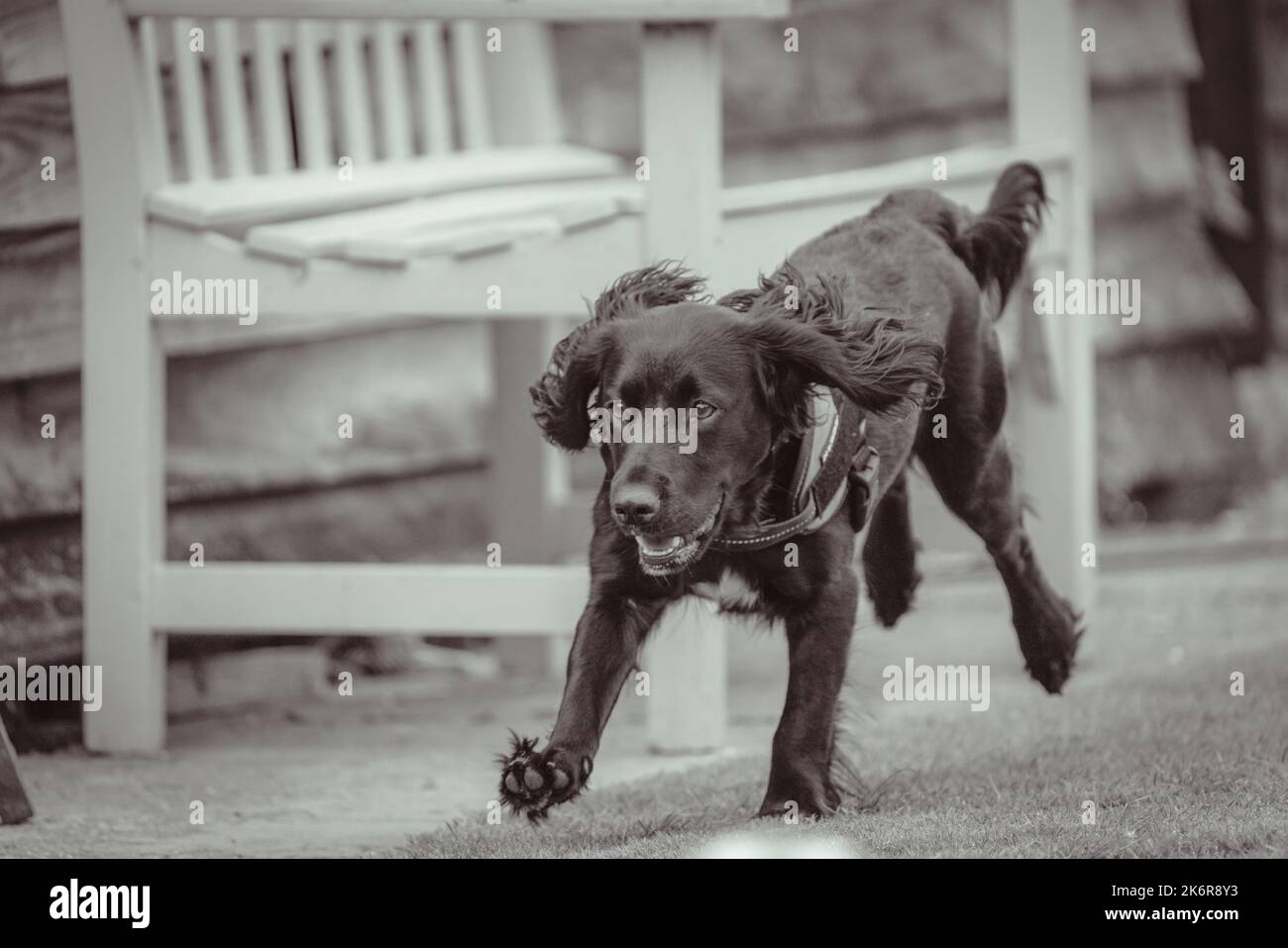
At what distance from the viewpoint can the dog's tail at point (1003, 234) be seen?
384cm

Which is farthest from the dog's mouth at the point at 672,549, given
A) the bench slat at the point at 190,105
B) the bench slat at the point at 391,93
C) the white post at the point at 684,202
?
the bench slat at the point at 391,93

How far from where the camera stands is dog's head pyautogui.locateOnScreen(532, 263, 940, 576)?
286 cm

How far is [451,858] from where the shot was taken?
114 inches

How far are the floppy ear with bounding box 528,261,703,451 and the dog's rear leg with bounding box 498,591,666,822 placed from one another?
0.31m

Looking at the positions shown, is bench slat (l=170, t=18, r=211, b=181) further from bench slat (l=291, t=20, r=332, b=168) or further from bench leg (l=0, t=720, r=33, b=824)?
bench leg (l=0, t=720, r=33, b=824)

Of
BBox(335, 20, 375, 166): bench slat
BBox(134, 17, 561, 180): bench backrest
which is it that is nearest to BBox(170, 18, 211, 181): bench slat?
BBox(134, 17, 561, 180): bench backrest

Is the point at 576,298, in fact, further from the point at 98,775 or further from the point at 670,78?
the point at 98,775

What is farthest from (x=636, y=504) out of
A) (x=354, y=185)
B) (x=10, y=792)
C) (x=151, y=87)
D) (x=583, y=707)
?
(x=354, y=185)

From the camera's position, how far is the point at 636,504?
276 cm

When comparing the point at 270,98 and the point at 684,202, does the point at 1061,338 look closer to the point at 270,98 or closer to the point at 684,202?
the point at 684,202

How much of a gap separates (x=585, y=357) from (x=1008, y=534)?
106 cm

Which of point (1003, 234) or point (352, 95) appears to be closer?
point (1003, 234)

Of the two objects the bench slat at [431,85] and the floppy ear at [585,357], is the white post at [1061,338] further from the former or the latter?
the floppy ear at [585,357]
